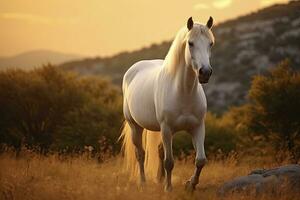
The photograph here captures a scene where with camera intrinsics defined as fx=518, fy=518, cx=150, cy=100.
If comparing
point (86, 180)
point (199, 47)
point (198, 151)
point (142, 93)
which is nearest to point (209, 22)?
point (199, 47)

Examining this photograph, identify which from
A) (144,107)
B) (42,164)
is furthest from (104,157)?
(144,107)

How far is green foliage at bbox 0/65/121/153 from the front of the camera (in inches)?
578

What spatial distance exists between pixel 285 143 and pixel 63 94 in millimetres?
6609

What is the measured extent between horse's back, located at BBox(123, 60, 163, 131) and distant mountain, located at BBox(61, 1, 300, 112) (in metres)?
26.8

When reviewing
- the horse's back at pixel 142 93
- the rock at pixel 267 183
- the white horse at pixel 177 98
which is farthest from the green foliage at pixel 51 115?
the rock at pixel 267 183

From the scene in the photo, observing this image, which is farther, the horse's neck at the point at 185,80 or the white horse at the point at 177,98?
the horse's neck at the point at 185,80

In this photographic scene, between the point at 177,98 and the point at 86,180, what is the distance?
265 centimetres

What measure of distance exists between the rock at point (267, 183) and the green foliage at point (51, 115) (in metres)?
7.34

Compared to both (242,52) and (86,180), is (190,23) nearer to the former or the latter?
(86,180)

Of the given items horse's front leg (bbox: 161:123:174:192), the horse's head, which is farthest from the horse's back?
the horse's head

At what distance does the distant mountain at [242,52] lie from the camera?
41719 mm

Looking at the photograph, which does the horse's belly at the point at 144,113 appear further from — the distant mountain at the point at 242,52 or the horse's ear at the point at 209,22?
the distant mountain at the point at 242,52

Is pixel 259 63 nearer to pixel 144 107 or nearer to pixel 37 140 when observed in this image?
pixel 37 140

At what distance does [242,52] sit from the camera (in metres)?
49.1
